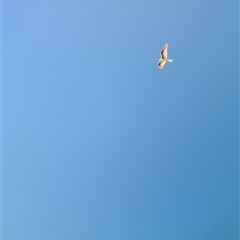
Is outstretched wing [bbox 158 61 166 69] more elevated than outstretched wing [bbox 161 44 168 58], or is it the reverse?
outstretched wing [bbox 161 44 168 58]

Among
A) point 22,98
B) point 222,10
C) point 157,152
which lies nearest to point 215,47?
point 222,10

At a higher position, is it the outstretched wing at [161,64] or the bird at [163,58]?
the bird at [163,58]

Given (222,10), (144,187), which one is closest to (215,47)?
(222,10)

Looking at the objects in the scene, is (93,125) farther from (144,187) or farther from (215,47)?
(215,47)

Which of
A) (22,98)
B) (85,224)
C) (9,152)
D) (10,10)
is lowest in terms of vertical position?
(85,224)

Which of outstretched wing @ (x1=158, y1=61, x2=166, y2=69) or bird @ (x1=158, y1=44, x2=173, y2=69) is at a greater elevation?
bird @ (x1=158, y1=44, x2=173, y2=69)

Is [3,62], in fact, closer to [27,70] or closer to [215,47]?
[27,70]

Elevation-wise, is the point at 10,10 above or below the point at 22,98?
above

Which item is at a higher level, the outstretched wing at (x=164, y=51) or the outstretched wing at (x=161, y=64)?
the outstretched wing at (x=164, y=51)

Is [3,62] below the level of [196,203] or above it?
above
